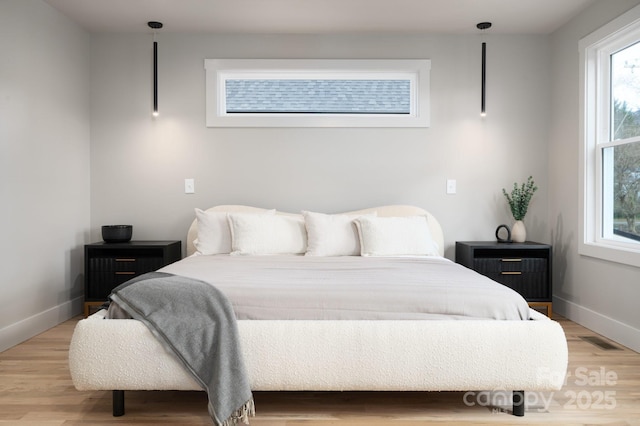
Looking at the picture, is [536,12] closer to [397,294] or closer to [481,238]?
[481,238]

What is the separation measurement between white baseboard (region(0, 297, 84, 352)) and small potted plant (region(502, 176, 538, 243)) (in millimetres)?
3731

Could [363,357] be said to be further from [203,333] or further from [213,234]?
[213,234]

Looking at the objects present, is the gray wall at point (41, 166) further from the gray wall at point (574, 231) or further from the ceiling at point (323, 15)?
the gray wall at point (574, 231)

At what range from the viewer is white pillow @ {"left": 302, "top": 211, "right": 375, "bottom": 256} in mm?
3584

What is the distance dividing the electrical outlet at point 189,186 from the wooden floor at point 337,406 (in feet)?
6.24

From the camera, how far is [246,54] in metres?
4.30

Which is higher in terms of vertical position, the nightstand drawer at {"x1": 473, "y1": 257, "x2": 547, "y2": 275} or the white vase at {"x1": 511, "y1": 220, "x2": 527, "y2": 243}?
the white vase at {"x1": 511, "y1": 220, "x2": 527, "y2": 243}

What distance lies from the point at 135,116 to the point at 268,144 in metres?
1.19

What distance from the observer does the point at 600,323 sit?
11.8ft

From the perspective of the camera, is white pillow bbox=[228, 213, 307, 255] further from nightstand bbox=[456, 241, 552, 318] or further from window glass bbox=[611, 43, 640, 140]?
window glass bbox=[611, 43, 640, 140]

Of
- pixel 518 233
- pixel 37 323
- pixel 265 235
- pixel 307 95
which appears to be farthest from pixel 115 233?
pixel 518 233

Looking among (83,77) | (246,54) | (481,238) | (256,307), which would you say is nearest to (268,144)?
(246,54)

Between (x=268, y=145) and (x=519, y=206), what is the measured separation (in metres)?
2.22

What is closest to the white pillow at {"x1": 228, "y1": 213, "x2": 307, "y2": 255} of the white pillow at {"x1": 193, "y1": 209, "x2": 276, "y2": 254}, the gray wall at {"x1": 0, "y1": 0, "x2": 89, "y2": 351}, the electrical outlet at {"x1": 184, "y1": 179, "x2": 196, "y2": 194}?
the white pillow at {"x1": 193, "y1": 209, "x2": 276, "y2": 254}
